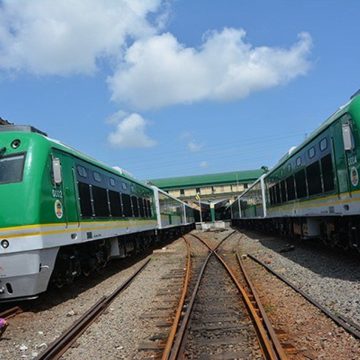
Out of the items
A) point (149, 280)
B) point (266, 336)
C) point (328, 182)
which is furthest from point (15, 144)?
point (328, 182)

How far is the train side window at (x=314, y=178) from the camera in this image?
515 inches

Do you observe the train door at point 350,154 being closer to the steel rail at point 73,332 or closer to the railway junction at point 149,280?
the railway junction at point 149,280

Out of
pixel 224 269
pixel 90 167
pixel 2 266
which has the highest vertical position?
pixel 90 167

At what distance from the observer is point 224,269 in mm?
13844

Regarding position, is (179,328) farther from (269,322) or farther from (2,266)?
(2,266)

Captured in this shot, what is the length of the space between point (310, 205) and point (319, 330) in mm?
8067

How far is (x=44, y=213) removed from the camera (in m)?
8.70

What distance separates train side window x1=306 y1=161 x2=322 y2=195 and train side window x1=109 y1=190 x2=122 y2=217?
18.0 ft

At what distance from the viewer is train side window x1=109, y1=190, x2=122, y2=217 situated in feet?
46.5

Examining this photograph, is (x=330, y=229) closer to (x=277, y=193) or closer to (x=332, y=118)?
(x=332, y=118)

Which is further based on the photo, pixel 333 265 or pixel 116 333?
pixel 333 265

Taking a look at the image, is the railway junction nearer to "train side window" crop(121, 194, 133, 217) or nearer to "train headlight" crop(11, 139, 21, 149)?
"train headlight" crop(11, 139, 21, 149)

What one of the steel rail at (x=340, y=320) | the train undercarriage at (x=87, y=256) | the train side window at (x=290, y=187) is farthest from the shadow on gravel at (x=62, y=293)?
the train side window at (x=290, y=187)

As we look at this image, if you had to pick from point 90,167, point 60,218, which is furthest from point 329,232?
point 60,218
